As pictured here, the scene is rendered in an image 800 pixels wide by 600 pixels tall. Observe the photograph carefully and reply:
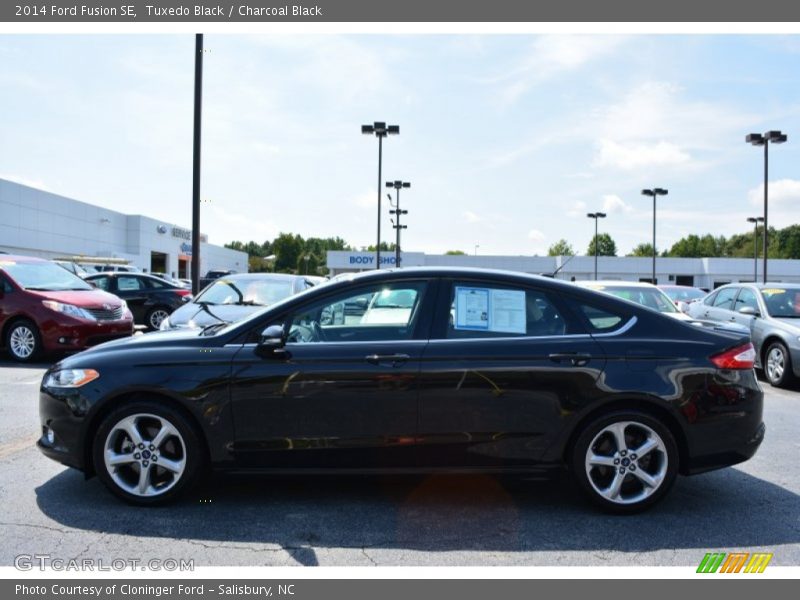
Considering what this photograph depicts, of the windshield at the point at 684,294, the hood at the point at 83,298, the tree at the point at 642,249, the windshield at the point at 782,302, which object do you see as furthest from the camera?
the tree at the point at 642,249

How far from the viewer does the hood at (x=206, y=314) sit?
8.05 m

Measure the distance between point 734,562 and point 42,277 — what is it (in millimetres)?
11108

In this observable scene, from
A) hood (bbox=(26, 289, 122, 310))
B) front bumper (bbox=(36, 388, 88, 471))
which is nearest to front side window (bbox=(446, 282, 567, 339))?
front bumper (bbox=(36, 388, 88, 471))

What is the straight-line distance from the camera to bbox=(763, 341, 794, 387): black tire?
8.86m

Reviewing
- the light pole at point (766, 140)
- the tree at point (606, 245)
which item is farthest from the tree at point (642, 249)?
the light pole at point (766, 140)

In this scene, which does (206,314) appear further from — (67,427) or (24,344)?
(67,427)

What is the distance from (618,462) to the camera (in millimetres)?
3902

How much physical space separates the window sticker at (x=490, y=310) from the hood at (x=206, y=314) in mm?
4508

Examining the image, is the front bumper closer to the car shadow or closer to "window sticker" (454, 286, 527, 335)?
the car shadow

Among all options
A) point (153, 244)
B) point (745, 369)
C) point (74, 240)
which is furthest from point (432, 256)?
point (745, 369)

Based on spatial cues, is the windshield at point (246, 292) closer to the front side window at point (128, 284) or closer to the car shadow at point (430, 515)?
the car shadow at point (430, 515)

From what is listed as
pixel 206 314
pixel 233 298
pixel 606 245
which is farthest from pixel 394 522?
pixel 606 245

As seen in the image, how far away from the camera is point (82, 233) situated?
48.3m
